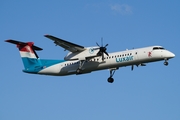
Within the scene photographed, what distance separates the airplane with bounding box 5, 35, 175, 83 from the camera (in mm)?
30672

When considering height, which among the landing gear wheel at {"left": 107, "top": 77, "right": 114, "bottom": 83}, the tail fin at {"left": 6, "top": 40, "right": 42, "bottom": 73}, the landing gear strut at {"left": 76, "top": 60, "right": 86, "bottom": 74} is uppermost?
the tail fin at {"left": 6, "top": 40, "right": 42, "bottom": 73}

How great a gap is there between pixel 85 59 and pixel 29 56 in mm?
6736

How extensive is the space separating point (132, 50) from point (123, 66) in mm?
1766

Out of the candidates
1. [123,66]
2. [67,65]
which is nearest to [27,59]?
[67,65]

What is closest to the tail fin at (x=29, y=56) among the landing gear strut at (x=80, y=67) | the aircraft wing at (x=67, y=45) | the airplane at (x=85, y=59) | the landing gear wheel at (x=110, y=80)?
the airplane at (x=85, y=59)

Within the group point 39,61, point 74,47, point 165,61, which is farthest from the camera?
point 39,61

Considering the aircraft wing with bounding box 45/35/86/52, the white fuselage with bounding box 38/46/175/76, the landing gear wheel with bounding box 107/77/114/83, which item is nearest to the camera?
the white fuselage with bounding box 38/46/175/76

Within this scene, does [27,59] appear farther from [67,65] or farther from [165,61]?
[165,61]

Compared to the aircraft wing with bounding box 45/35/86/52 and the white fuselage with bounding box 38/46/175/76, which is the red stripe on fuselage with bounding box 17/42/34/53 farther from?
the aircraft wing with bounding box 45/35/86/52

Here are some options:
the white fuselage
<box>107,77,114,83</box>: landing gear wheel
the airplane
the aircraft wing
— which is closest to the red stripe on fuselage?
the airplane

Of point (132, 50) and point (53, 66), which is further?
point (53, 66)

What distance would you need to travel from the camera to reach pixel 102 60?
1246 inches

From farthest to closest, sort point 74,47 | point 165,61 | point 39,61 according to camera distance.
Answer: point 39,61 → point 74,47 → point 165,61

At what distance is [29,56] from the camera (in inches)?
1379
